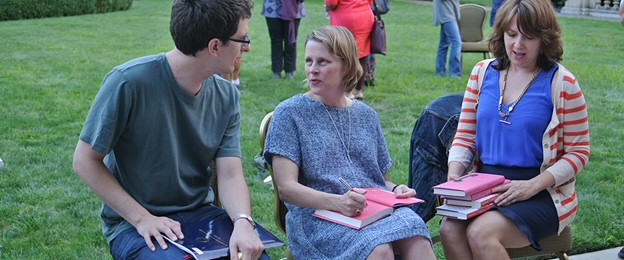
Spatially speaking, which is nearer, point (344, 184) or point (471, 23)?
point (344, 184)

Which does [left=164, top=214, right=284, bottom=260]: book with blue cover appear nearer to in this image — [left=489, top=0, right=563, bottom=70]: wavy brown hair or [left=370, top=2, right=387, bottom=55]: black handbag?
[left=489, top=0, right=563, bottom=70]: wavy brown hair

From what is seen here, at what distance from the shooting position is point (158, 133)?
2.87 meters

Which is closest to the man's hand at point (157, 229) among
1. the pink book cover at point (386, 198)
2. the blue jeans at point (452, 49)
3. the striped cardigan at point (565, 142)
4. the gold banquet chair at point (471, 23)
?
the pink book cover at point (386, 198)

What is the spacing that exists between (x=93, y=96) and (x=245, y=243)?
643 cm

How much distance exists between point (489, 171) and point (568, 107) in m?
0.45

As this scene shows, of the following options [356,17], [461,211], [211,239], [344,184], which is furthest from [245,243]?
[356,17]

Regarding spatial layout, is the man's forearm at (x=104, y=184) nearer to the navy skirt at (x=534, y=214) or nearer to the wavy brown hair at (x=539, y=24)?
the navy skirt at (x=534, y=214)

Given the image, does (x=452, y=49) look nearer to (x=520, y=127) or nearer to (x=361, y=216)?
(x=520, y=127)

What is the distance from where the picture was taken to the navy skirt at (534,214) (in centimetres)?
322

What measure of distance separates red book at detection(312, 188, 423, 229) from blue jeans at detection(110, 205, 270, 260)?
0.33 m

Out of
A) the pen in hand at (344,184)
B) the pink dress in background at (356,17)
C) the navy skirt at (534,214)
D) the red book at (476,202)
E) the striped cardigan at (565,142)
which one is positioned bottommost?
the pink dress in background at (356,17)

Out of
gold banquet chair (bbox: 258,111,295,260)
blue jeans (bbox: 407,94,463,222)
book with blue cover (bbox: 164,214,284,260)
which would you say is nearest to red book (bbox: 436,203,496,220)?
blue jeans (bbox: 407,94,463,222)

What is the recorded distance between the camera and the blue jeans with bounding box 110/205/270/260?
2684 millimetres

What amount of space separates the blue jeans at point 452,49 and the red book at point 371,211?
26.4ft
